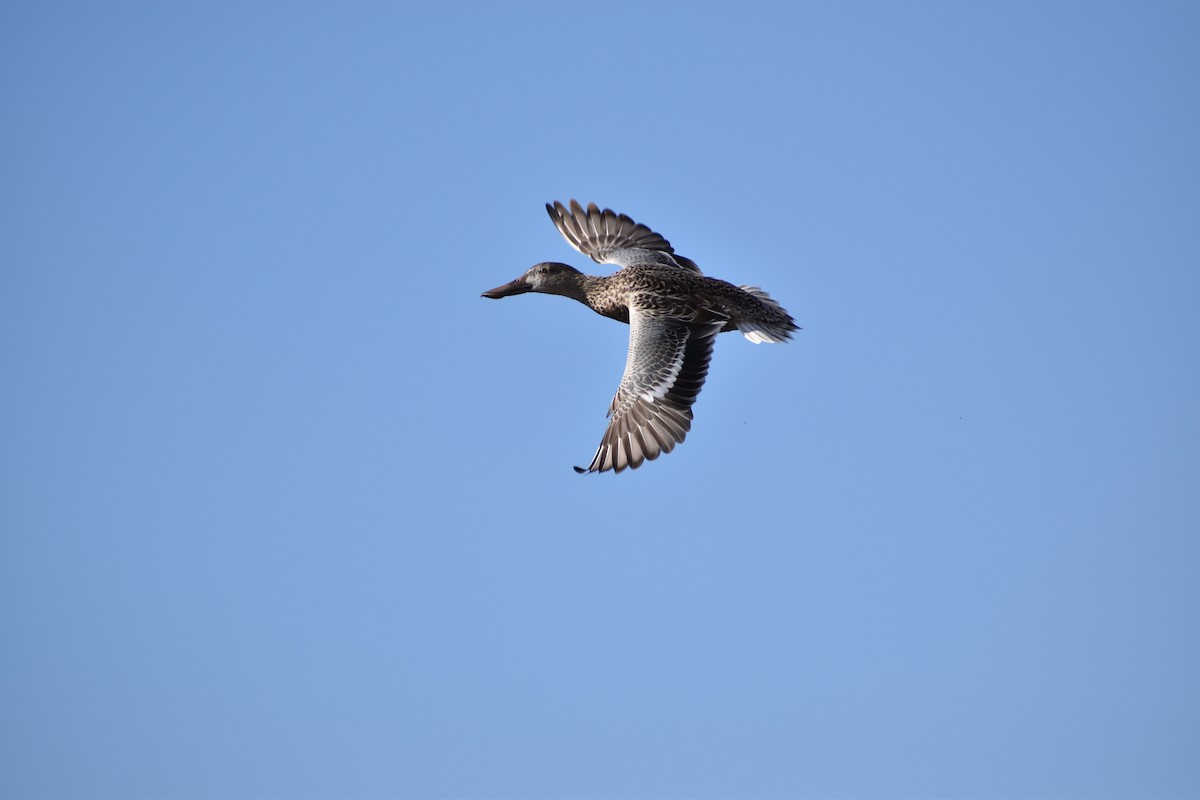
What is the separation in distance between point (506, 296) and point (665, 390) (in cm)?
654

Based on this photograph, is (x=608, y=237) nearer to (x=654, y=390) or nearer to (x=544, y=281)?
(x=544, y=281)

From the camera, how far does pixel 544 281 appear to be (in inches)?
1152

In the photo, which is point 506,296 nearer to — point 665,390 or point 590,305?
point 590,305

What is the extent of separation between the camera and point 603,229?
105 feet

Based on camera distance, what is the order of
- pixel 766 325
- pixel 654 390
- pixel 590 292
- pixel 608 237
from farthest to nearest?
1. pixel 608 237
2. pixel 590 292
3. pixel 766 325
4. pixel 654 390

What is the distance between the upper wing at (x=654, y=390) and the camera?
79.6 ft

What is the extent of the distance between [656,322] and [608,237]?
253 inches

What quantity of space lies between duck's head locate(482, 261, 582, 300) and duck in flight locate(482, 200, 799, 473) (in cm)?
2

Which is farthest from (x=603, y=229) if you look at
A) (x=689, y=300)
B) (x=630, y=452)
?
(x=630, y=452)

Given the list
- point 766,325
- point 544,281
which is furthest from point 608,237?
point 766,325

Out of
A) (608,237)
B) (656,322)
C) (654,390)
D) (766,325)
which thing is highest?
(608,237)

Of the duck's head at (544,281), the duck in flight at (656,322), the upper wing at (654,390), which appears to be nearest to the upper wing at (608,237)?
the duck in flight at (656,322)

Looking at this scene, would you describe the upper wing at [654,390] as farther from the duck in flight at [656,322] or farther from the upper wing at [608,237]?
the upper wing at [608,237]

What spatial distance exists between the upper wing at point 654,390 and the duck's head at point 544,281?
292 centimetres
